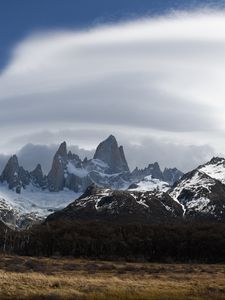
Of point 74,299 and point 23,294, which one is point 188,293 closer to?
point 74,299

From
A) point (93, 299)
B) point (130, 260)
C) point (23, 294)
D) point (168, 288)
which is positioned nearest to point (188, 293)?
point (168, 288)

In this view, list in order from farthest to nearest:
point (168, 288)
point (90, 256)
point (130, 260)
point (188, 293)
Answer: point (90, 256)
point (130, 260)
point (168, 288)
point (188, 293)

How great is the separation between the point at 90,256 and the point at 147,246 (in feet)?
76.0

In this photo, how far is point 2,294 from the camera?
4638 centimetres

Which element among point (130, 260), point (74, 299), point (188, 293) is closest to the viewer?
point (74, 299)

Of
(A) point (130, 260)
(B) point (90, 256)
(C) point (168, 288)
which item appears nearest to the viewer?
(C) point (168, 288)

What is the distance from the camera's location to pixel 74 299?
45844mm

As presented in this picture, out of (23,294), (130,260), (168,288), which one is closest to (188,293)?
(168,288)

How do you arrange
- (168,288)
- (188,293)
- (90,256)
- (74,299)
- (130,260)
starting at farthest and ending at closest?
(90,256) < (130,260) < (168,288) < (188,293) < (74,299)

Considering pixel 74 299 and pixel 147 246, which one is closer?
pixel 74 299

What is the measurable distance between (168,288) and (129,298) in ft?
34.9

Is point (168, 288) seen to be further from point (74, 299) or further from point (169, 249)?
point (169, 249)

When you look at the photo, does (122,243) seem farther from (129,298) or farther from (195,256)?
(129,298)

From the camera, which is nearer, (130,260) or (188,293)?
(188,293)
